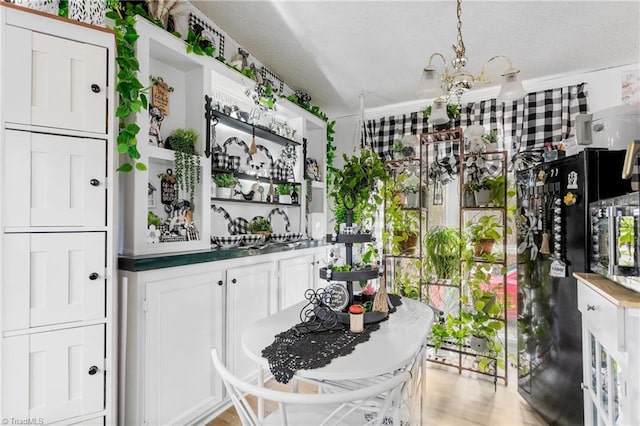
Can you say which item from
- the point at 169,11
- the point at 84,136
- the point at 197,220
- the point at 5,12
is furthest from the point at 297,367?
the point at 169,11

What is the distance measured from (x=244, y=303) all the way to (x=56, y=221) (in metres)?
1.21

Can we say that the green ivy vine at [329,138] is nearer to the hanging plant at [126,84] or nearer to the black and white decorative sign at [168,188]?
the black and white decorative sign at [168,188]

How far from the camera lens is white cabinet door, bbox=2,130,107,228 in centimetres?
127

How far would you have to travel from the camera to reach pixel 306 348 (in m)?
1.14

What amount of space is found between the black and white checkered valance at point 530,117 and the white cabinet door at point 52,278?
3037 millimetres

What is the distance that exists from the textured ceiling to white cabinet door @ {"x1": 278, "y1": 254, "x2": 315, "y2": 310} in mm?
1658

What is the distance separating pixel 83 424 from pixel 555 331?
240 cm

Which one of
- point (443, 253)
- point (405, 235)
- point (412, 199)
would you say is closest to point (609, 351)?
point (443, 253)

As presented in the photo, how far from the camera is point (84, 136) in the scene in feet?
4.65

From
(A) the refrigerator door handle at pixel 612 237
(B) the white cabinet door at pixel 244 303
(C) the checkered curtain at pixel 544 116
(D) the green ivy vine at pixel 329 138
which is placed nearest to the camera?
(A) the refrigerator door handle at pixel 612 237

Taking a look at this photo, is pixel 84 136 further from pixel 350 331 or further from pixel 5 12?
pixel 350 331

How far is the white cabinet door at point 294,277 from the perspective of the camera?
266 centimetres

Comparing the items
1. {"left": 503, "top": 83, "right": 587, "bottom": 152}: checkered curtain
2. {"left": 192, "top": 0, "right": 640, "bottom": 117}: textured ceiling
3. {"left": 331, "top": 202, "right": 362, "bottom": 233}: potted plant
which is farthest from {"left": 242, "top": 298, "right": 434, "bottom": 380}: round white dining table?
{"left": 503, "top": 83, "right": 587, "bottom": 152}: checkered curtain

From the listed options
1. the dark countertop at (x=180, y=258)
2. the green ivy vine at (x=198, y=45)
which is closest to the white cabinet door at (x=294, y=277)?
the dark countertop at (x=180, y=258)
